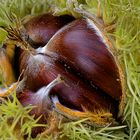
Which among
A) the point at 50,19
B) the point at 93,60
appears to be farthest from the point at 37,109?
the point at 50,19

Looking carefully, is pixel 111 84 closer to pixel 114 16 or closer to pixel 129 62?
pixel 129 62

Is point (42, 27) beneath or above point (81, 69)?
above

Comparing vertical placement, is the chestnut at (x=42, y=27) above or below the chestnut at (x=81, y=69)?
above

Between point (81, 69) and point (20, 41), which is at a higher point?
point (20, 41)

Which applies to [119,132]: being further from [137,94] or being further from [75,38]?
[75,38]

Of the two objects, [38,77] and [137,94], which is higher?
[38,77]

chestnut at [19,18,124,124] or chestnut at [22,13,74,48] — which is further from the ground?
chestnut at [22,13,74,48]

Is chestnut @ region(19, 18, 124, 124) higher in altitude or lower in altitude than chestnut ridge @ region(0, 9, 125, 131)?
lower

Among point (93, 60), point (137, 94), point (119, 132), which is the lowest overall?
point (119, 132)

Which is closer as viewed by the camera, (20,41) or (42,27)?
(20,41)

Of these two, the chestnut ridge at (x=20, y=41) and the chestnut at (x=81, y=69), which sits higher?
the chestnut ridge at (x=20, y=41)

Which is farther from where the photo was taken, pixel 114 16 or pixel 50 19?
pixel 50 19
